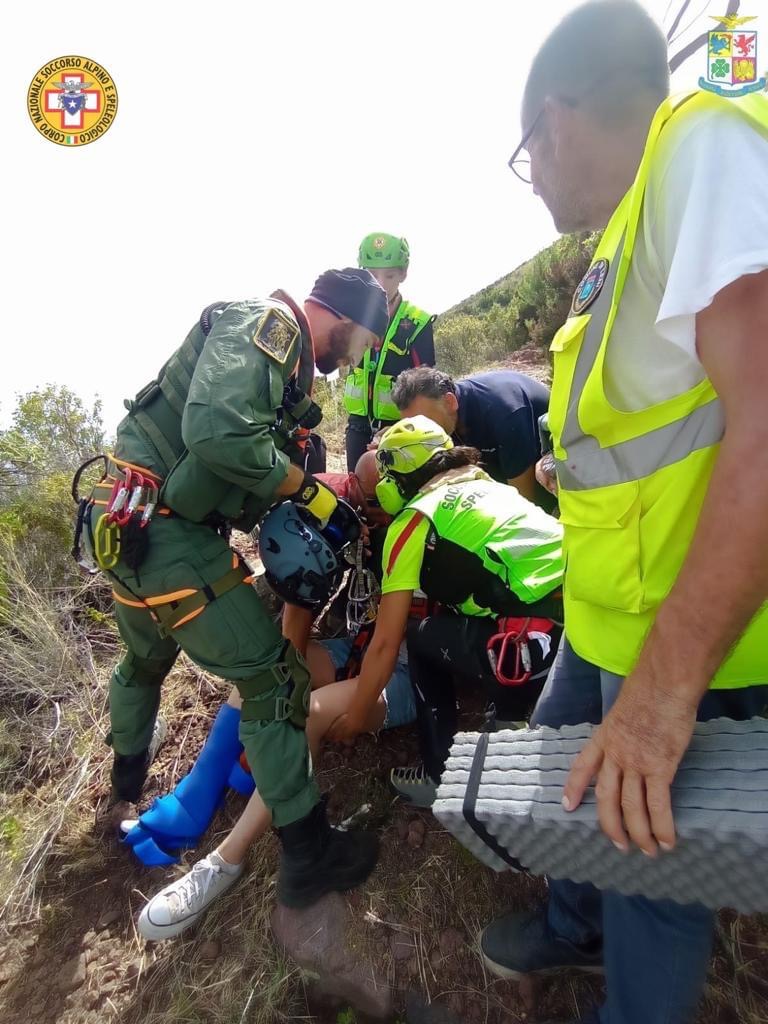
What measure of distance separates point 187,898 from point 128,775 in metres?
0.78

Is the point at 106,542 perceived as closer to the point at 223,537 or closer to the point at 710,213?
the point at 223,537

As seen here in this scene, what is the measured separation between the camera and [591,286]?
1.12m

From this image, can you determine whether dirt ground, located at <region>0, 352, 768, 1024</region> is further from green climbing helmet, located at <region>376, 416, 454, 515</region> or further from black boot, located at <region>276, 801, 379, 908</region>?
green climbing helmet, located at <region>376, 416, 454, 515</region>

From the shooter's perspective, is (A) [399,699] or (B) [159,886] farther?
(A) [399,699]

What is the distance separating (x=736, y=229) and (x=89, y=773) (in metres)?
3.52

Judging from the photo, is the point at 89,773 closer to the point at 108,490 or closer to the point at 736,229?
the point at 108,490

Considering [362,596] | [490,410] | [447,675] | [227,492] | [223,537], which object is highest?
[227,492]

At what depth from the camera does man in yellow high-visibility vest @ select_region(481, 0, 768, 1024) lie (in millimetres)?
813

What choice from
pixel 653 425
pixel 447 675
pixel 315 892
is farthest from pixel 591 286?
pixel 315 892

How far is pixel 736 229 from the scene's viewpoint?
0.78 metres

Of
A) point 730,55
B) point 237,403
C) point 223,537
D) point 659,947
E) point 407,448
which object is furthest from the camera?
point 407,448

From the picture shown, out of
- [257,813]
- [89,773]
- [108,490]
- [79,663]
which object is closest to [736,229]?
[108,490]

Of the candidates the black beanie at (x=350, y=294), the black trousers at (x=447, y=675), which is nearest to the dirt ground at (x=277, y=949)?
the black trousers at (x=447, y=675)

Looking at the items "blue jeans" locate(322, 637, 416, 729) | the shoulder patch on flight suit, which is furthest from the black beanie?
"blue jeans" locate(322, 637, 416, 729)
